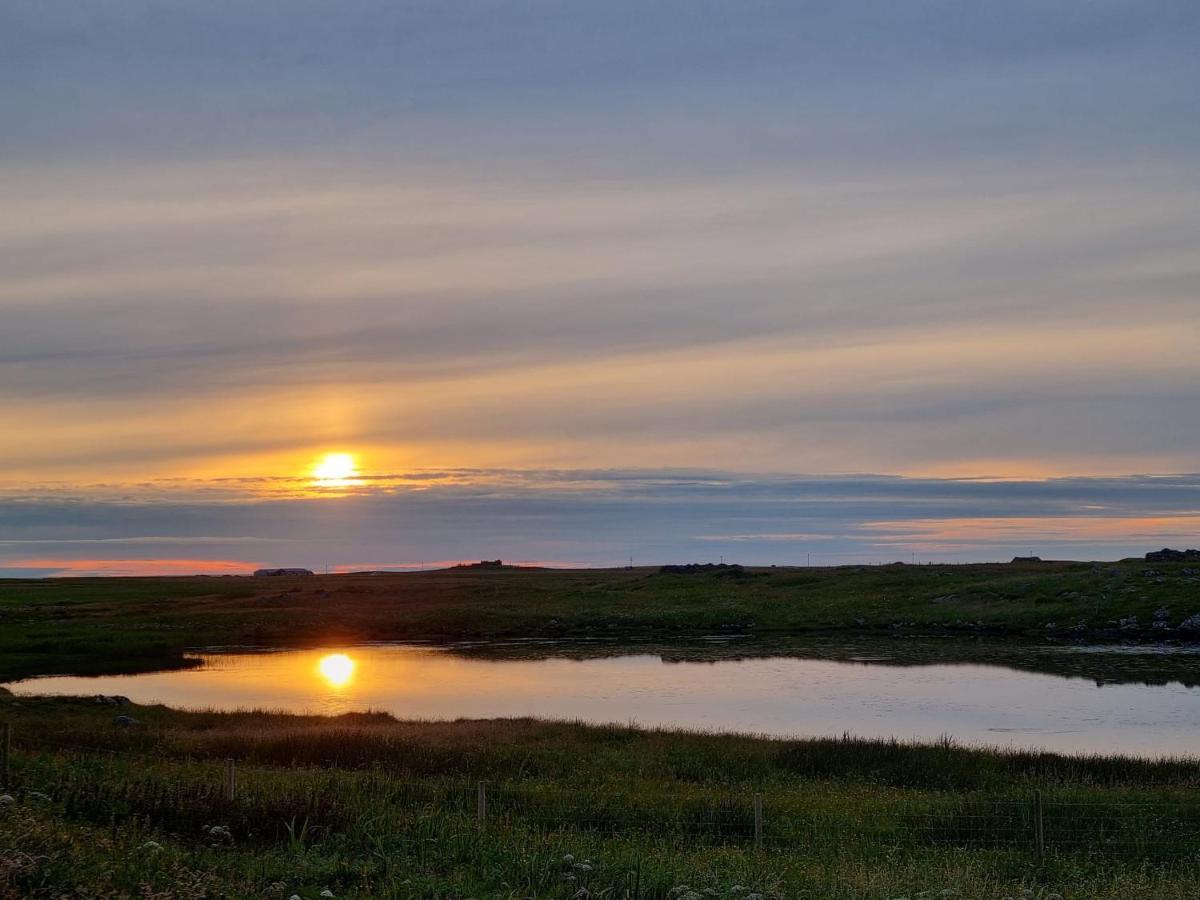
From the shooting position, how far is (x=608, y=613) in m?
96.9

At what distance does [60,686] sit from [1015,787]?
47161mm

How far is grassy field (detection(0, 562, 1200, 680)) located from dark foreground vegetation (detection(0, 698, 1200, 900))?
42.3m

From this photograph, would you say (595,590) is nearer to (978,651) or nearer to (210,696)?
(978,651)

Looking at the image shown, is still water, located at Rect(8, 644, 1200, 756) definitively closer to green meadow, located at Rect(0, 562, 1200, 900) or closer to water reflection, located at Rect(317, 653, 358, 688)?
water reflection, located at Rect(317, 653, 358, 688)

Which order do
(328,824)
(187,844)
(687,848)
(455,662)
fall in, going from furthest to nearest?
(455,662) → (687,848) → (328,824) → (187,844)

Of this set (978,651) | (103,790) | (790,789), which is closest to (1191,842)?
(790,789)

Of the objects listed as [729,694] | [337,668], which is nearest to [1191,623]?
[729,694]

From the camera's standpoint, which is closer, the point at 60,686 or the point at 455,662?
the point at 60,686

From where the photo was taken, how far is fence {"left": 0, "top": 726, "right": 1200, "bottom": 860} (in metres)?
16.5

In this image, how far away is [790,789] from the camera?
2578 cm

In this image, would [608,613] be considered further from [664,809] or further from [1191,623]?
[664,809]

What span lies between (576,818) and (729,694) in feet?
101

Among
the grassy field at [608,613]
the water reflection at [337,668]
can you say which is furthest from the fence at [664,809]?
the grassy field at [608,613]

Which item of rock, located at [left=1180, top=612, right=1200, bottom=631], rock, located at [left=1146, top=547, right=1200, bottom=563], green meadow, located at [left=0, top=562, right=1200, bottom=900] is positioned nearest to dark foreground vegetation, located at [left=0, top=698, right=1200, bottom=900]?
green meadow, located at [left=0, top=562, right=1200, bottom=900]
